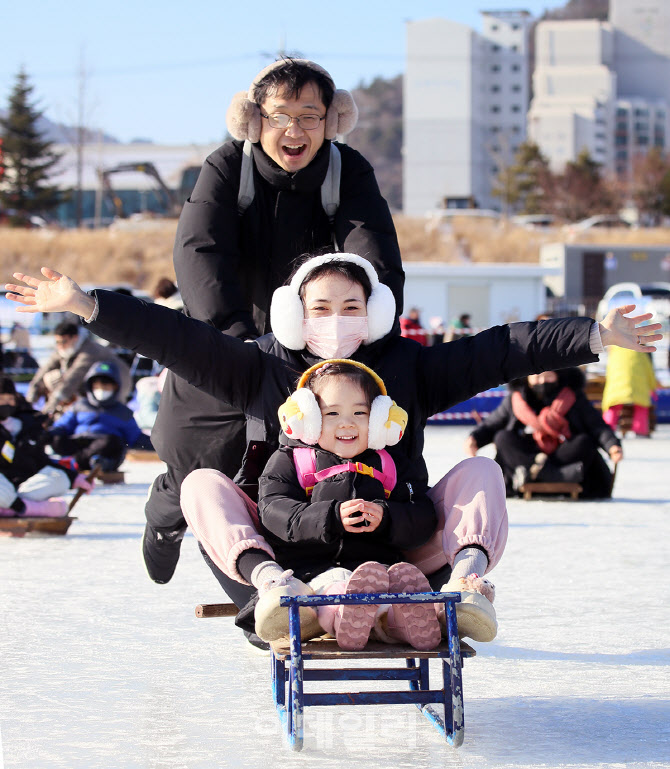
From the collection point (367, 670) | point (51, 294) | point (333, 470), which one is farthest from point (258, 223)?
point (367, 670)

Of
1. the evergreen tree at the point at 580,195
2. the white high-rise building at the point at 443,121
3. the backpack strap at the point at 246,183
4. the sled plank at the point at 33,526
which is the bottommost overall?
the sled plank at the point at 33,526

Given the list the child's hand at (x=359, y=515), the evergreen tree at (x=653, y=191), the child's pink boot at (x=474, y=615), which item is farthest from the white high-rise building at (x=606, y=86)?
the child's pink boot at (x=474, y=615)

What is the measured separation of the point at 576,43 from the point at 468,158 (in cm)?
2641

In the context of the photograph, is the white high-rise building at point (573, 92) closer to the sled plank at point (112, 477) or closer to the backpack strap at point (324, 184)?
the sled plank at point (112, 477)

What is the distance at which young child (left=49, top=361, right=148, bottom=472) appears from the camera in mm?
8289

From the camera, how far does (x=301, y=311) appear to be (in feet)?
9.67

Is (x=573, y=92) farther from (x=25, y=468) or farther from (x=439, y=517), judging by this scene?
(x=439, y=517)

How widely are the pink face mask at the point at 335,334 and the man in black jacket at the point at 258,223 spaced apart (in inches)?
16.9

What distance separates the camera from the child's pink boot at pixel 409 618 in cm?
245

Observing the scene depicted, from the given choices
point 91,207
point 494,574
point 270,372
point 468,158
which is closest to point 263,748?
point 270,372

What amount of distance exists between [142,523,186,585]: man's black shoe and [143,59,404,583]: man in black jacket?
0.08 feet

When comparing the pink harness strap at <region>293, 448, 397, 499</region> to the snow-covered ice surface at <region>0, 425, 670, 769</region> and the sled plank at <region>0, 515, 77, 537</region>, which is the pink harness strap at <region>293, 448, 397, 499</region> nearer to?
the snow-covered ice surface at <region>0, 425, 670, 769</region>

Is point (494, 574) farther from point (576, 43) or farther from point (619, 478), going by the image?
point (576, 43)

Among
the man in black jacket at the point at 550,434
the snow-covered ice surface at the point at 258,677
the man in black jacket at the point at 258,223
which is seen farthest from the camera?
the man in black jacket at the point at 550,434
